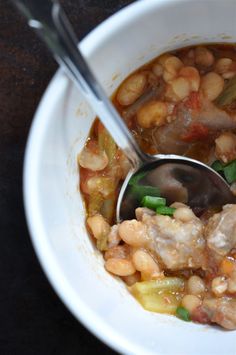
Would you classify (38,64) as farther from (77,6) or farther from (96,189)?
(96,189)

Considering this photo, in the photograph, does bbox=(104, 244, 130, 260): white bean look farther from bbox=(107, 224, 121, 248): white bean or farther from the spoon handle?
the spoon handle

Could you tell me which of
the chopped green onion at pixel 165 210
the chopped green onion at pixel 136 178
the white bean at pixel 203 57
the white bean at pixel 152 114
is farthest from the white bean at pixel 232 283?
the white bean at pixel 203 57

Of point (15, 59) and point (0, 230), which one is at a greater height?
point (15, 59)

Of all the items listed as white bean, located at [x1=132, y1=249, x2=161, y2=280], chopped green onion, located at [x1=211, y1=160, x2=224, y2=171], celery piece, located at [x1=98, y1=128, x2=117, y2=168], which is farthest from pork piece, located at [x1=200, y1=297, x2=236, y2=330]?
celery piece, located at [x1=98, y1=128, x2=117, y2=168]

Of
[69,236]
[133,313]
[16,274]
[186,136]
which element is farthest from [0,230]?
[186,136]

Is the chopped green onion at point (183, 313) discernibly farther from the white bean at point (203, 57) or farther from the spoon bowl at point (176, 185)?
the white bean at point (203, 57)

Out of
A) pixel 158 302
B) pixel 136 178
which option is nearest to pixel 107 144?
pixel 136 178
